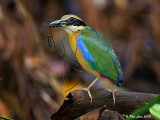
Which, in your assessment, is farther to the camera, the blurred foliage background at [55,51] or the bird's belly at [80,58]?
the blurred foliage background at [55,51]

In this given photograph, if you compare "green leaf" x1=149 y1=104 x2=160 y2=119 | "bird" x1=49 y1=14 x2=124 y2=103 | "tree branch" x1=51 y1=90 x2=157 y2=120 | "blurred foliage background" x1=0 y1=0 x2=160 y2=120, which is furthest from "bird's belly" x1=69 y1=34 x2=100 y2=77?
"green leaf" x1=149 y1=104 x2=160 y2=119

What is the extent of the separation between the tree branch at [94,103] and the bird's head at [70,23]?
22.7 inches

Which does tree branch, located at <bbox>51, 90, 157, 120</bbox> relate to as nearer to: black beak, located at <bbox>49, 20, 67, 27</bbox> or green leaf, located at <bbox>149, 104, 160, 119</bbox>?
black beak, located at <bbox>49, 20, 67, 27</bbox>

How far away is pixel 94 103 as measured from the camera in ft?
7.97

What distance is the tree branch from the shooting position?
2.33 meters

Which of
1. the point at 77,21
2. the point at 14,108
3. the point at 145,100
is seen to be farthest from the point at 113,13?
the point at 145,100

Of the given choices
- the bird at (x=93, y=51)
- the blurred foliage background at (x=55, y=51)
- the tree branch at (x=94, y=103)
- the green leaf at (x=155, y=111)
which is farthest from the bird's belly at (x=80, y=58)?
the green leaf at (x=155, y=111)

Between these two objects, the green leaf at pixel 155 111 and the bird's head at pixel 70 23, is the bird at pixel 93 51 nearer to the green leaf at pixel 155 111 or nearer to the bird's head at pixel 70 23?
the bird's head at pixel 70 23

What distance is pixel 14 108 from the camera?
513cm

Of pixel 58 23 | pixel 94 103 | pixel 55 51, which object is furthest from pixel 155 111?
pixel 55 51

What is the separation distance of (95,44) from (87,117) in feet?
3.26

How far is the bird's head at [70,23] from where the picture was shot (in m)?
2.67

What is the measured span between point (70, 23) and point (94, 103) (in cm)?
75

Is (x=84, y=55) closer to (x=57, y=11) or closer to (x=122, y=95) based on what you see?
(x=122, y=95)
